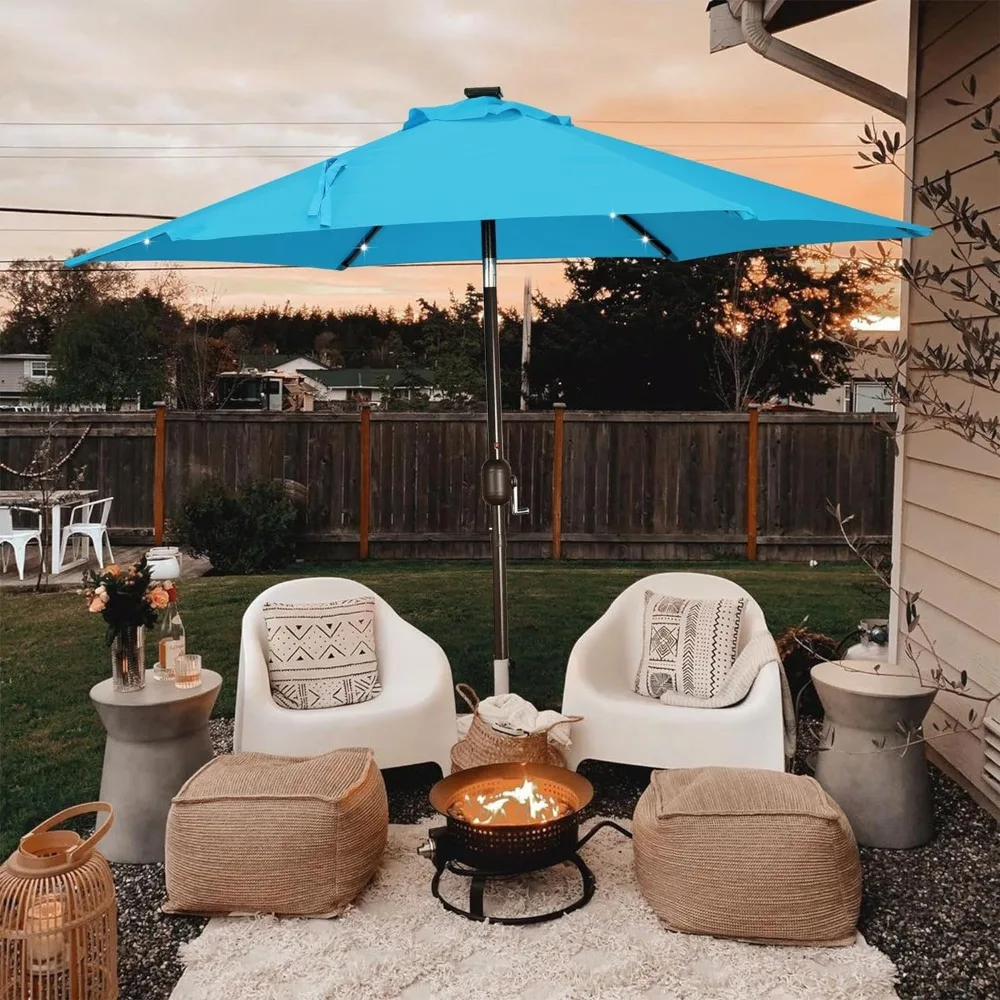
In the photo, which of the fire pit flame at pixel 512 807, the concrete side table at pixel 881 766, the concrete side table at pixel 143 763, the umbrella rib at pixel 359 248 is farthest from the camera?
the umbrella rib at pixel 359 248

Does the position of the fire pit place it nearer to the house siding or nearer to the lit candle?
the lit candle

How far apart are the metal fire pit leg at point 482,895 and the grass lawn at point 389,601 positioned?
1.44m

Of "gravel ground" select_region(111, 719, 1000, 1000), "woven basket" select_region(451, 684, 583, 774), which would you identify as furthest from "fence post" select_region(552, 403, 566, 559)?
"woven basket" select_region(451, 684, 583, 774)

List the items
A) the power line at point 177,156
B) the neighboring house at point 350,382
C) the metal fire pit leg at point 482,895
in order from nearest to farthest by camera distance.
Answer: the metal fire pit leg at point 482,895 → the power line at point 177,156 → the neighboring house at point 350,382

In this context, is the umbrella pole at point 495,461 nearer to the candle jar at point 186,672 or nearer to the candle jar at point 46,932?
the candle jar at point 186,672

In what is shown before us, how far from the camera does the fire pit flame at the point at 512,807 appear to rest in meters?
2.62

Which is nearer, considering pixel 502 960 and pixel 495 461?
pixel 502 960

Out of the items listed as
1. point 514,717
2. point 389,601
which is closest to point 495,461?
point 514,717

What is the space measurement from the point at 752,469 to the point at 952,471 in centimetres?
495

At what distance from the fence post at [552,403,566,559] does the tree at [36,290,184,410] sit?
9.19 meters

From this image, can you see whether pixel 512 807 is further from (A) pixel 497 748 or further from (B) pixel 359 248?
(B) pixel 359 248

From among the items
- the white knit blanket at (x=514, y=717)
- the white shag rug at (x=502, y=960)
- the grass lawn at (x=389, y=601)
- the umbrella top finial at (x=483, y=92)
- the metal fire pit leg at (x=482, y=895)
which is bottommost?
the grass lawn at (x=389, y=601)

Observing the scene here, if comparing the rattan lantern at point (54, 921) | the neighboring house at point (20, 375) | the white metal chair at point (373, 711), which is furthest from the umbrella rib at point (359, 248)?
the neighboring house at point (20, 375)

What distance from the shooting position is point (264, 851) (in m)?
2.51
